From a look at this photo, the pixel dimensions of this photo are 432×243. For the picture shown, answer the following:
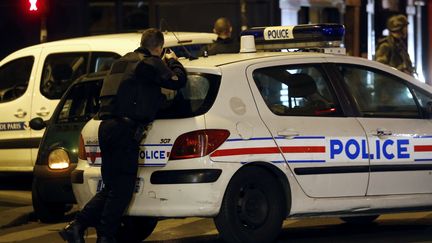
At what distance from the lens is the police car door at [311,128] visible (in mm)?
7492

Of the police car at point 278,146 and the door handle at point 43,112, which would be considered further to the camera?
the door handle at point 43,112

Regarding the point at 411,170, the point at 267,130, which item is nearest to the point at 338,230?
the point at 411,170

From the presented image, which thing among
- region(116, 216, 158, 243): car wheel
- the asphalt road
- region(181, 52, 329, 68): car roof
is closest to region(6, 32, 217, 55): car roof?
the asphalt road

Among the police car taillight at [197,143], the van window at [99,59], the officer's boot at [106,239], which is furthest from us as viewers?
the van window at [99,59]

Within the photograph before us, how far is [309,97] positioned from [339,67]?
418 mm

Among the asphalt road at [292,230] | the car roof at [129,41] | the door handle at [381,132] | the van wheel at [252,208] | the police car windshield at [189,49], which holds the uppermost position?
the car roof at [129,41]

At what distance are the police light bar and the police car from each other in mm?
11

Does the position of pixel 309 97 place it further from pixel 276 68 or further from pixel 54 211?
pixel 54 211

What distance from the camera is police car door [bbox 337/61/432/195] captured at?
25.7 ft

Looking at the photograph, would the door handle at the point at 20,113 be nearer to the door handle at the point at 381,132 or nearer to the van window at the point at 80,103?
the van window at the point at 80,103

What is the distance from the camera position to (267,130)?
7.39 m

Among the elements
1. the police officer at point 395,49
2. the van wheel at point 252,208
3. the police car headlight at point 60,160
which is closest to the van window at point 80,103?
the police car headlight at point 60,160

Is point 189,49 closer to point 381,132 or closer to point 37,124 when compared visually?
point 37,124

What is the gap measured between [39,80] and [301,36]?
4.38 meters
